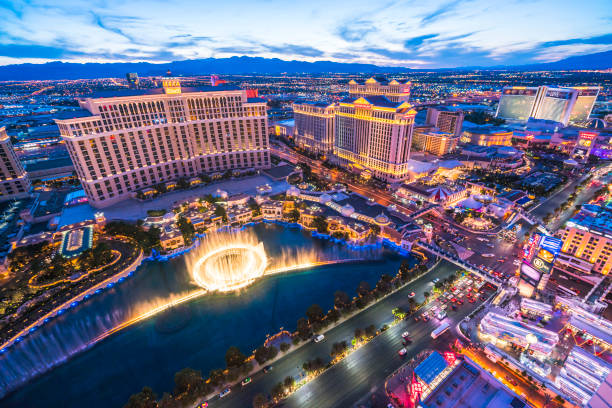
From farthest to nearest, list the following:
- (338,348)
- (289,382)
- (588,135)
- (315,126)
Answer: (315,126) → (588,135) → (338,348) → (289,382)

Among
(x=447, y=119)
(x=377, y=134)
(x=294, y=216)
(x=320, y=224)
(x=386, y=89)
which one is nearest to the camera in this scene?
(x=320, y=224)

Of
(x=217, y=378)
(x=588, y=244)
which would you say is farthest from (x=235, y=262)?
(x=588, y=244)

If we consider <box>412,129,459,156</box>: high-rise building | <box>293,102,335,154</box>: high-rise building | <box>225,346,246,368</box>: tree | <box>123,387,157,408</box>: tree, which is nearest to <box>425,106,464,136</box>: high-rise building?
<box>412,129,459,156</box>: high-rise building

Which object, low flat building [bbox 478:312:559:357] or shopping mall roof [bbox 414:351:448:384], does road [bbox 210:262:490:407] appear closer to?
low flat building [bbox 478:312:559:357]

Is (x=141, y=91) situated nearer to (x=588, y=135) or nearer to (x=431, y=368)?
(x=431, y=368)

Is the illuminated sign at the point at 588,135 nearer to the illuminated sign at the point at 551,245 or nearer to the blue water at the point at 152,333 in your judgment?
the illuminated sign at the point at 551,245

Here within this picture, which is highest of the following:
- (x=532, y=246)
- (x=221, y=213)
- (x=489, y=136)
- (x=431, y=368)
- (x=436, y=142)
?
(x=436, y=142)

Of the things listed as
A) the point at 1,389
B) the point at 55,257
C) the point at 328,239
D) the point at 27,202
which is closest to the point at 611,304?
Answer: the point at 328,239

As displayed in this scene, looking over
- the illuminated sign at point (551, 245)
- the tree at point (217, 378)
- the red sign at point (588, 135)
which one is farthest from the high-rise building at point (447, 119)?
the tree at point (217, 378)
